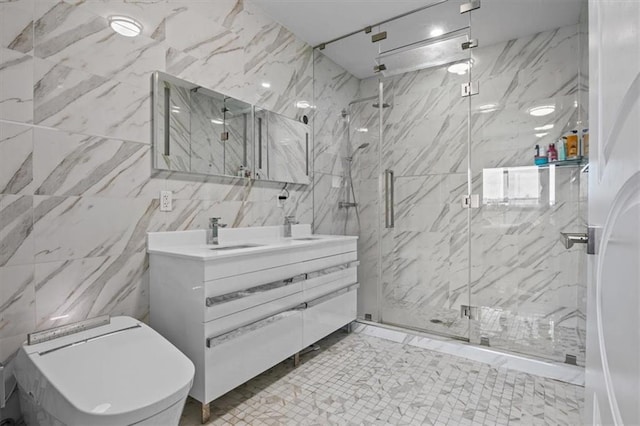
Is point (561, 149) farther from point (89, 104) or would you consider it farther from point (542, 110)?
point (89, 104)

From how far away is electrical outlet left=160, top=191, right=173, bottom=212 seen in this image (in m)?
2.02

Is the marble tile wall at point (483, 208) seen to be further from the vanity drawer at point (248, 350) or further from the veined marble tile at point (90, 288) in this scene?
the veined marble tile at point (90, 288)

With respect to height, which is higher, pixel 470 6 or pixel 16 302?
pixel 470 6

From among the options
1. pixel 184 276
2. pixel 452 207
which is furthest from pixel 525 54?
pixel 184 276

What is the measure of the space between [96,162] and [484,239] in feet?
9.56

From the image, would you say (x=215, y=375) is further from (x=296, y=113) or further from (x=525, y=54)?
(x=525, y=54)

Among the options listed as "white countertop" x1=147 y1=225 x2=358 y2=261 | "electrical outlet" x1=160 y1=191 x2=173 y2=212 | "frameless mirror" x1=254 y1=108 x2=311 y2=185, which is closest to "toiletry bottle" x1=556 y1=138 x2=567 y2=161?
"white countertop" x1=147 y1=225 x2=358 y2=261

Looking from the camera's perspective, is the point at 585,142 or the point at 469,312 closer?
the point at 585,142

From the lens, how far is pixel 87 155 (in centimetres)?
170

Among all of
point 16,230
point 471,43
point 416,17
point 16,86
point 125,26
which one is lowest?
point 16,230

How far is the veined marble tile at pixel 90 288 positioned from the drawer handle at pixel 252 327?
1.82 ft

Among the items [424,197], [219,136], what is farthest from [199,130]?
[424,197]

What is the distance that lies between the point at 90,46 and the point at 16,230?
970 millimetres

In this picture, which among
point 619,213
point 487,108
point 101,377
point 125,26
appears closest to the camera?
point 619,213
